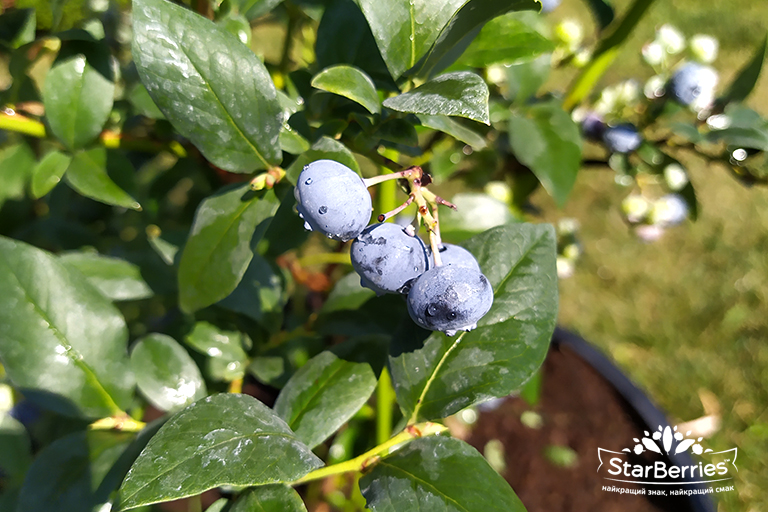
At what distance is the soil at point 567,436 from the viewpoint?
1.42 m

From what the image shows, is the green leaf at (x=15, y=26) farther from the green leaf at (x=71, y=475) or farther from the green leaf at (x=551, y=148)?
the green leaf at (x=551, y=148)

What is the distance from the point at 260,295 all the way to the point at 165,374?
17 cm

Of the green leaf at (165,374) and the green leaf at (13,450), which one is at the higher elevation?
the green leaf at (165,374)

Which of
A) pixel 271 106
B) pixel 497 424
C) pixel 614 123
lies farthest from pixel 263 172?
pixel 497 424

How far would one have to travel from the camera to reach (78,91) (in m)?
0.75

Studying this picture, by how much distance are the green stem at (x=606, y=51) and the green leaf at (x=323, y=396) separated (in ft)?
2.30

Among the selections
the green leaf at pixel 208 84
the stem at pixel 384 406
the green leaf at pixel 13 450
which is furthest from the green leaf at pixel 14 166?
the stem at pixel 384 406

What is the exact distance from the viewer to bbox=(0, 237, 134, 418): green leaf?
0.65 m

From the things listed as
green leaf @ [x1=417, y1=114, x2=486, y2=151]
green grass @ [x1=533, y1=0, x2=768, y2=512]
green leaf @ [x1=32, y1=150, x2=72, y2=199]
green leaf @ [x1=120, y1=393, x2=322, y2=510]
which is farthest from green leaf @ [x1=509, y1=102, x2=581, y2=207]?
green grass @ [x1=533, y1=0, x2=768, y2=512]

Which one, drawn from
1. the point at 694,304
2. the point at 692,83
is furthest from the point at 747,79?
the point at 694,304

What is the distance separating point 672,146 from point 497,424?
93 centimetres

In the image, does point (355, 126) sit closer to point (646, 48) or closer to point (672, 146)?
point (672, 146)

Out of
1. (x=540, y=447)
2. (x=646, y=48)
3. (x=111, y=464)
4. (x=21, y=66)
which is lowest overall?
(x=540, y=447)

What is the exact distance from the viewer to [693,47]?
3.95 ft
